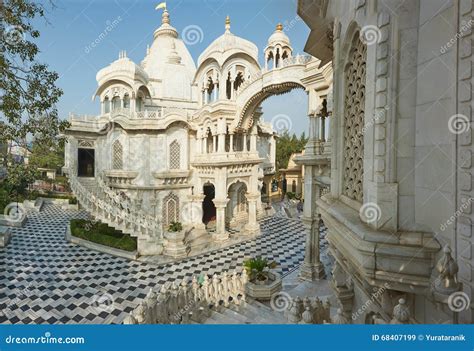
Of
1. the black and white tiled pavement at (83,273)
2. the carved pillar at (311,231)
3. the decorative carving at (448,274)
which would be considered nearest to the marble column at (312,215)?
the carved pillar at (311,231)

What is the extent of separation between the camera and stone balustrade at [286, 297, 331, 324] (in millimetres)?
3285

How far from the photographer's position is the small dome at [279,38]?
13.1 metres

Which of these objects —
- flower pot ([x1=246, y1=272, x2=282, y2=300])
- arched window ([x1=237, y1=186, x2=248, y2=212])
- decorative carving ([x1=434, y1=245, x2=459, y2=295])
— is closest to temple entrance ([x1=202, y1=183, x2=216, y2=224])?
arched window ([x1=237, y1=186, x2=248, y2=212])

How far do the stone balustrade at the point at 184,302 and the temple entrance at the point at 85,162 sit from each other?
15.8 meters

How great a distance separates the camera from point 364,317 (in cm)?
377

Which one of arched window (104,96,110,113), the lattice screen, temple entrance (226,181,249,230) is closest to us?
the lattice screen

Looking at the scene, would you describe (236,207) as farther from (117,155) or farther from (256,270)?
(256,270)

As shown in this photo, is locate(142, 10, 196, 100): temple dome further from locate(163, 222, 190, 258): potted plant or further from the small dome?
locate(163, 222, 190, 258): potted plant

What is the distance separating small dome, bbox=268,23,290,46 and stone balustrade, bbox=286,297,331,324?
40.7 ft

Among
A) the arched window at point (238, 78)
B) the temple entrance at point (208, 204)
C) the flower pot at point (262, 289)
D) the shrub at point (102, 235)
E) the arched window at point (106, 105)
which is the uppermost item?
the arched window at point (238, 78)

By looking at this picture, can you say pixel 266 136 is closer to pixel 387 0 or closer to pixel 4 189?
pixel 387 0

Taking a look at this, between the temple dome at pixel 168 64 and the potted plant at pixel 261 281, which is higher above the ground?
the temple dome at pixel 168 64

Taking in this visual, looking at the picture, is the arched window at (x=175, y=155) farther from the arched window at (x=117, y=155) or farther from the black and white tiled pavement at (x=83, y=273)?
the black and white tiled pavement at (x=83, y=273)

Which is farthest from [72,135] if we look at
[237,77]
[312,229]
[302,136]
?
[302,136]
